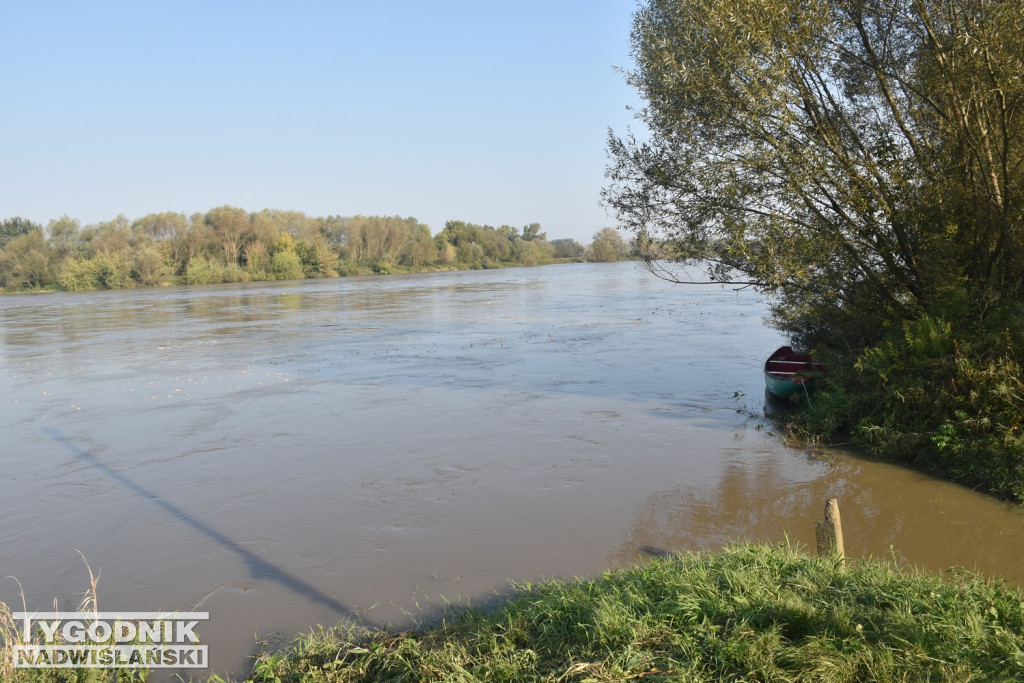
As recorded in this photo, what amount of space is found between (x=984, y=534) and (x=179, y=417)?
40.5ft

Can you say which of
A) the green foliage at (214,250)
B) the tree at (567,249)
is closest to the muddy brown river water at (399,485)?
the green foliage at (214,250)

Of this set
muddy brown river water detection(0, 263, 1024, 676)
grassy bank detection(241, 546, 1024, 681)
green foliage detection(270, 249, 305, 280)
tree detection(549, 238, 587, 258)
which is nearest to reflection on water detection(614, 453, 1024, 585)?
muddy brown river water detection(0, 263, 1024, 676)

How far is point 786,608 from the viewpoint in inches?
158

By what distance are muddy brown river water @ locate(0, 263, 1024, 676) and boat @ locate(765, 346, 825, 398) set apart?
583 mm

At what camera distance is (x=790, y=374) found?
39.6 feet

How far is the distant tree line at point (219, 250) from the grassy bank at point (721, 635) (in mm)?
73825

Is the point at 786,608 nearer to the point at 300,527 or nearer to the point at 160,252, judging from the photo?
the point at 300,527

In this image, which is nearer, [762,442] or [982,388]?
[982,388]

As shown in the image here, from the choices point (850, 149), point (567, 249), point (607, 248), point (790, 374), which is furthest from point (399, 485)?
point (567, 249)

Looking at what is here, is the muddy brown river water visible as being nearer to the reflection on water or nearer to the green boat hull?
the reflection on water

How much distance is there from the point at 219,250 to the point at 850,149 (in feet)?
250

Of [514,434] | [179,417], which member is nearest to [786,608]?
[514,434]

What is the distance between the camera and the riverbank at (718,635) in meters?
3.57

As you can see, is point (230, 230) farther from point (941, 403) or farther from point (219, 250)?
point (941, 403)
